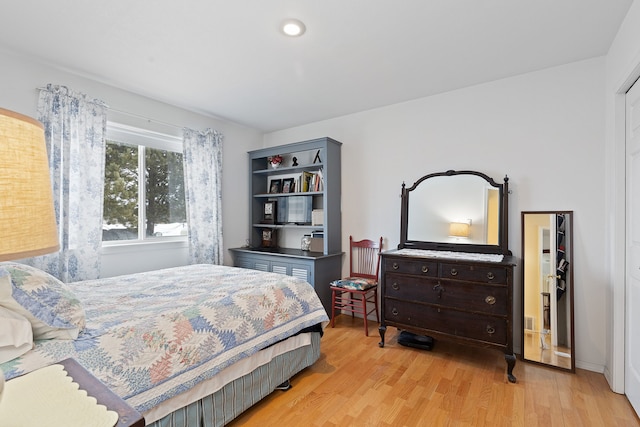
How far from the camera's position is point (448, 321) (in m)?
2.53

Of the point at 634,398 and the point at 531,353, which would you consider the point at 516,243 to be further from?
the point at 634,398

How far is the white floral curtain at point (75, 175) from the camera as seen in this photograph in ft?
8.27

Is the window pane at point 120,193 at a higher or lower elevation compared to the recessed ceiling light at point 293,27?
lower

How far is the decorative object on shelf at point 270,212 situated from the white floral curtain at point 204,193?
72 cm

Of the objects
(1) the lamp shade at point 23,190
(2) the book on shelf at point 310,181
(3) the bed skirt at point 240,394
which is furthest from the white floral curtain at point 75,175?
(1) the lamp shade at point 23,190

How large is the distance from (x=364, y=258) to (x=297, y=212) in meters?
1.05

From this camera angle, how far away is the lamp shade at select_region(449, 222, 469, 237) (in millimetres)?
2918

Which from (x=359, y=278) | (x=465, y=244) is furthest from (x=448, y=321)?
(x=359, y=278)

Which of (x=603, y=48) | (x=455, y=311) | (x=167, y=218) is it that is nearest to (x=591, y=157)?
(x=603, y=48)

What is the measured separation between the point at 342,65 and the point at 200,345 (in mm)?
2288

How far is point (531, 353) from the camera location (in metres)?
2.56

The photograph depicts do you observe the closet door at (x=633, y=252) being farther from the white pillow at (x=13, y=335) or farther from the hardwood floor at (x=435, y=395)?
the white pillow at (x=13, y=335)

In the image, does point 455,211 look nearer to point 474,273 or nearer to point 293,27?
point 474,273

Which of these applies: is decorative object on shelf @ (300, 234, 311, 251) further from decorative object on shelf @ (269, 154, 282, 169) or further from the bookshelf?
decorative object on shelf @ (269, 154, 282, 169)
